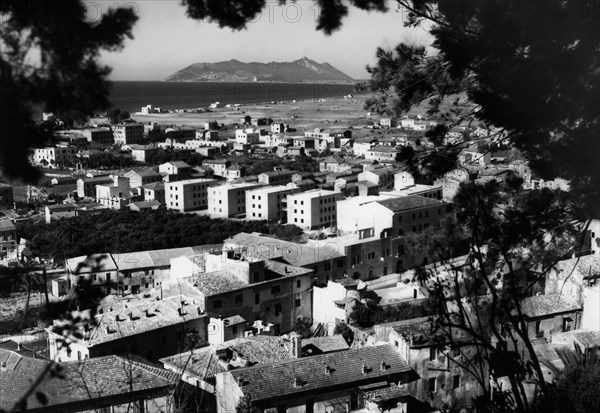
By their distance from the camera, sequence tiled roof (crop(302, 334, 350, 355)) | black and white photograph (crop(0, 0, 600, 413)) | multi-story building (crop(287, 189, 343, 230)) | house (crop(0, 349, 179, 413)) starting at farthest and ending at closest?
multi-story building (crop(287, 189, 343, 230)) < tiled roof (crop(302, 334, 350, 355)) < house (crop(0, 349, 179, 413)) < black and white photograph (crop(0, 0, 600, 413))

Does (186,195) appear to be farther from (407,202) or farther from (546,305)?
(546,305)

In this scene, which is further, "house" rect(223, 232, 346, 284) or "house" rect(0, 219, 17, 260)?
"house" rect(0, 219, 17, 260)

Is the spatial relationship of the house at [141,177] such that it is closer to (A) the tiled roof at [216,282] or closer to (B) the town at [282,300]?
(B) the town at [282,300]

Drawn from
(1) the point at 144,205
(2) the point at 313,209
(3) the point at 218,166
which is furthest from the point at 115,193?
(2) the point at 313,209

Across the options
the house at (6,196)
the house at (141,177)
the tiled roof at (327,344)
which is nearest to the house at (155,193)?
the house at (141,177)

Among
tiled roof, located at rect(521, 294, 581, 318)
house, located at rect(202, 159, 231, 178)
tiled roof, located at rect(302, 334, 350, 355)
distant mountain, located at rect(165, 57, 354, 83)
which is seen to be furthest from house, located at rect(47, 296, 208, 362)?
distant mountain, located at rect(165, 57, 354, 83)

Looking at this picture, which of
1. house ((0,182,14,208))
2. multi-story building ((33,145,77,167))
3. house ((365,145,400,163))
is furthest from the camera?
multi-story building ((33,145,77,167))

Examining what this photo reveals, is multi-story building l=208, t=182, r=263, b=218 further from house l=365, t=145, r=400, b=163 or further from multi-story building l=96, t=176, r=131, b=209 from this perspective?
house l=365, t=145, r=400, b=163
